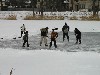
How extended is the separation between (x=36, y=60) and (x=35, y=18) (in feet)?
97.8

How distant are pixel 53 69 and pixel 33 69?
0.70 metres

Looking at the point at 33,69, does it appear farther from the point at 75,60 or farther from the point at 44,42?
the point at 44,42

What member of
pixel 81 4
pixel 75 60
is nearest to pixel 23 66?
pixel 75 60

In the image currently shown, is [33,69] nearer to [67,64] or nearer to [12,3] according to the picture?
[67,64]

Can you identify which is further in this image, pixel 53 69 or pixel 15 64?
pixel 15 64

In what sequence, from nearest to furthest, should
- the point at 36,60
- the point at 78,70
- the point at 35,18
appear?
1. the point at 78,70
2. the point at 36,60
3. the point at 35,18

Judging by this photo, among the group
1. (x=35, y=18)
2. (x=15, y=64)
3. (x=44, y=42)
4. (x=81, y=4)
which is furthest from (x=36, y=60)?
(x=81, y=4)

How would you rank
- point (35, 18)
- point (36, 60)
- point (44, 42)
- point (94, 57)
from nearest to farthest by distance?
point (36, 60), point (94, 57), point (44, 42), point (35, 18)

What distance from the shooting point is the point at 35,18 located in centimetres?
4325

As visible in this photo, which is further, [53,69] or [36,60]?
[36,60]

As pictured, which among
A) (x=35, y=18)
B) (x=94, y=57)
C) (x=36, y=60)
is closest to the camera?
(x=36, y=60)

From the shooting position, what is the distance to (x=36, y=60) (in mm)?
13664

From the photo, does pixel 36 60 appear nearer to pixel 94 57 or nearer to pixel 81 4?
pixel 94 57

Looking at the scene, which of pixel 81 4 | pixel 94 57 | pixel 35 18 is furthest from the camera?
pixel 81 4
